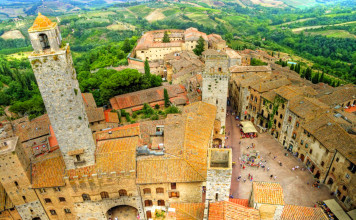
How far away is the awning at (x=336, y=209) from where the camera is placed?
3371 centimetres

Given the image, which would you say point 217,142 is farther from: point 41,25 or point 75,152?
point 41,25

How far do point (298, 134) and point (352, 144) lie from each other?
10175 mm

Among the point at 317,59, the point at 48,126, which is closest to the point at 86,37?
the point at 48,126

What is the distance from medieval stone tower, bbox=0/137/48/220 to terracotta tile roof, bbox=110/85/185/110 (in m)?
32.6

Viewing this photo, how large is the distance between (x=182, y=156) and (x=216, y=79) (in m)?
19.1

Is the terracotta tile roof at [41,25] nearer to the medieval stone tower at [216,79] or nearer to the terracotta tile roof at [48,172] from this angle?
the terracotta tile roof at [48,172]

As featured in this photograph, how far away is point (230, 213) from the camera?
22781 mm

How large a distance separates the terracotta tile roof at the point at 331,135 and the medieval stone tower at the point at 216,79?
55.1ft

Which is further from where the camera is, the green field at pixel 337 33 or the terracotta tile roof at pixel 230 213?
the green field at pixel 337 33

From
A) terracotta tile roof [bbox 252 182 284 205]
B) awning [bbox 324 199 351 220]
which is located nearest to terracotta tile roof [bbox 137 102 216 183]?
terracotta tile roof [bbox 252 182 284 205]

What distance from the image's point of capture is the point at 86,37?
172 m

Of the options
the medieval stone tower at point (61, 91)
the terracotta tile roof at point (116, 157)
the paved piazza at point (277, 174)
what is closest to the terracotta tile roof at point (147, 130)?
the terracotta tile roof at point (116, 157)

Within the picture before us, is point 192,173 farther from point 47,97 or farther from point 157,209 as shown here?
point 47,97

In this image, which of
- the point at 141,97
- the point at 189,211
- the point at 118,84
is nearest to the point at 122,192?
the point at 189,211
